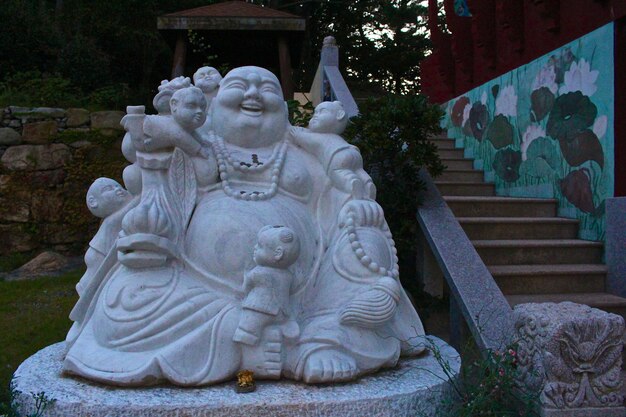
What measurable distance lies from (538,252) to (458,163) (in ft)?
8.53

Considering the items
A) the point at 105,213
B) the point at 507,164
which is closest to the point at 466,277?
the point at 105,213

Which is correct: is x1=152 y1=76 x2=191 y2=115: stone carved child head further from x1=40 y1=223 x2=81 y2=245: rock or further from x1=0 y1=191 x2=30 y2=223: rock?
x1=0 y1=191 x2=30 y2=223: rock

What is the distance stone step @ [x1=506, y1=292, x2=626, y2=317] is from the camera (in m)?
4.80

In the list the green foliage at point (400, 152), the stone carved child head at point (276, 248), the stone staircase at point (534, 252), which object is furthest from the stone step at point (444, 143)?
the stone carved child head at point (276, 248)

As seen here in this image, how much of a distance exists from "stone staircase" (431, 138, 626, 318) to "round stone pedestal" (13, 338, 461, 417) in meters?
2.49

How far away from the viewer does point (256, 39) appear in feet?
35.1

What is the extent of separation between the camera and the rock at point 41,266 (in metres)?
7.07

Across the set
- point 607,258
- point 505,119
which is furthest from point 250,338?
point 505,119

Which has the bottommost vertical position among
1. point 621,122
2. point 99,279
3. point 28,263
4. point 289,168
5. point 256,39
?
point 28,263

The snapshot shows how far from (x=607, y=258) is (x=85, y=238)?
6139 mm

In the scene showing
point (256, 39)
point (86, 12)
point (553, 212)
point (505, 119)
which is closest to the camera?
point (553, 212)

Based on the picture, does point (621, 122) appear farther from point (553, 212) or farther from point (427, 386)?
point (427, 386)

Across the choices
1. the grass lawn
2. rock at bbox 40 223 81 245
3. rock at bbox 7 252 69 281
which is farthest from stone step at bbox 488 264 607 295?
rock at bbox 40 223 81 245

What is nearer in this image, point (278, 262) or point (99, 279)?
point (278, 262)
